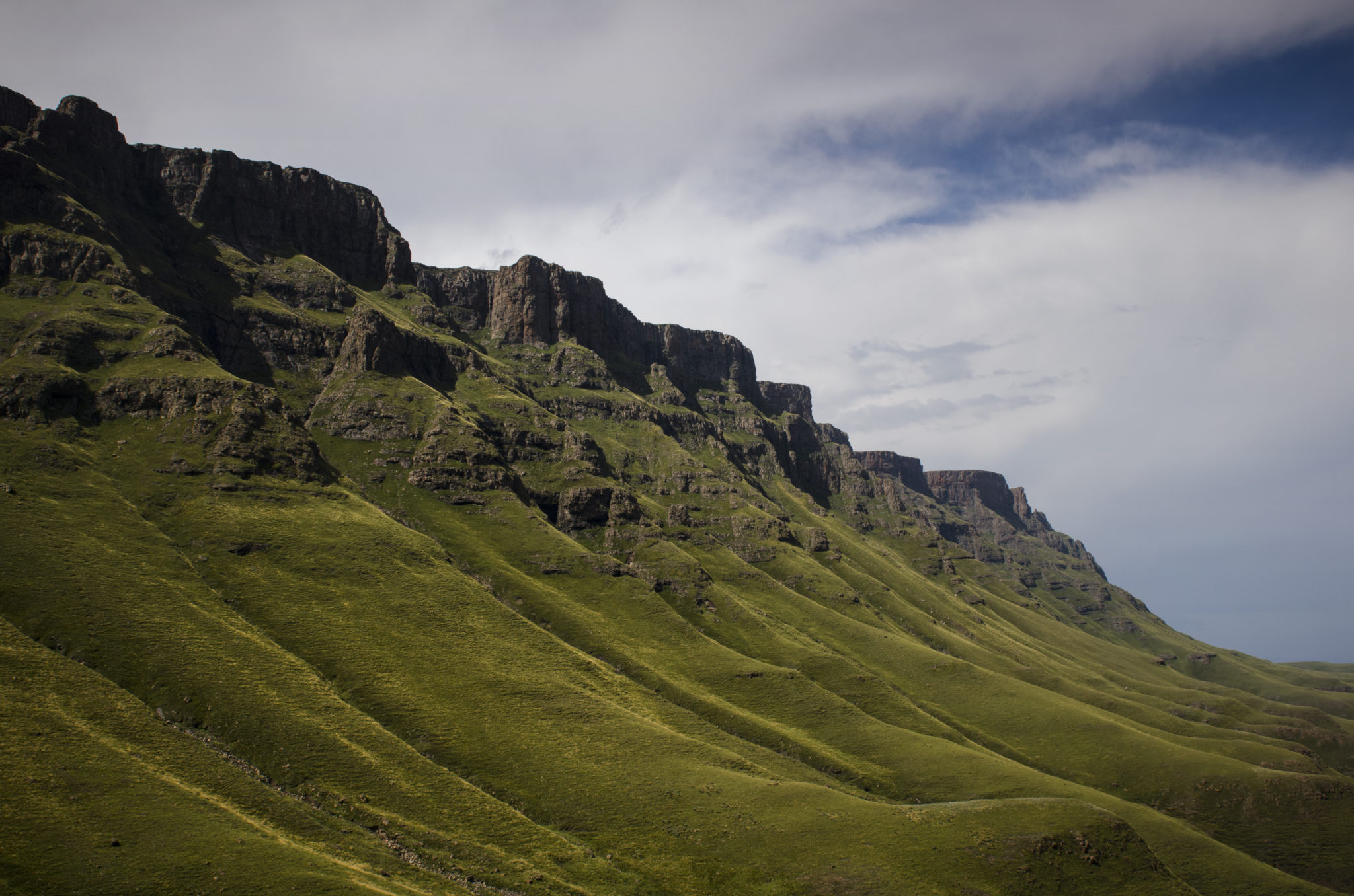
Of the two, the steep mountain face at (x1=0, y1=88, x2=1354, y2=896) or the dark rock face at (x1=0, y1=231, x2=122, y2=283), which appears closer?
the steep mountain face at (x1=0, y1=88, x2=1354, y2=896)

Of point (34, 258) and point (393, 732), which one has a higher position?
point (34, 258)

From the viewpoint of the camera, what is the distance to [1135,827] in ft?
454

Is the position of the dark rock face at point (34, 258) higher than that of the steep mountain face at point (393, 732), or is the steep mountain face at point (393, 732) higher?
the dark rock face at point (34, 258)

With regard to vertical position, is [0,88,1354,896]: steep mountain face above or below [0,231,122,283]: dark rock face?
below

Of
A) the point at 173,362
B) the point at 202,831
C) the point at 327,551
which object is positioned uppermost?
the point at 173,362

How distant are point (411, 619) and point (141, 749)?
61.7 meters

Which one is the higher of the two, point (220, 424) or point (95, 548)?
point (220, 424)

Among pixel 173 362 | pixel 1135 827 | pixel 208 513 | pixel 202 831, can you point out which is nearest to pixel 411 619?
pixel 208 513

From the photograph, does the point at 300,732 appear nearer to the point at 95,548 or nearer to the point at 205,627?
the point at 205,627

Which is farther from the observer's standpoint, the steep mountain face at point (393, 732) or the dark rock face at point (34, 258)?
the dark rock face at point (34, 258)

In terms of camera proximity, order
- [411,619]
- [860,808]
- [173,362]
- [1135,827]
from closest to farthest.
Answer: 1. [860,808]
2. [1135,827]
3. [411,619]
4. [173,362]

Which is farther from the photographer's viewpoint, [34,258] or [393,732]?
[34,258]

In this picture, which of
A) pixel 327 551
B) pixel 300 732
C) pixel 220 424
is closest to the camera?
pixel 300 732

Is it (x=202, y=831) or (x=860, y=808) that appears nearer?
(x=202, y=831)
